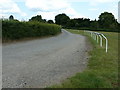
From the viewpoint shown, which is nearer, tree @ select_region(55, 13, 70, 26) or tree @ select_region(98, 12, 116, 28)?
tree @ select_region(98, 12, 116, 28)

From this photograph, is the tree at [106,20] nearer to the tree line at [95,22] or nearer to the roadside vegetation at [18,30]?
the tree line at [95,22]

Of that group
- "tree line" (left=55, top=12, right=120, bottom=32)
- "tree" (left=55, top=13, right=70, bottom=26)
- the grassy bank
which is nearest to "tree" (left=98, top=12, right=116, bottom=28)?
"tree line" (left=55, top=12, right=120, bottom=32)

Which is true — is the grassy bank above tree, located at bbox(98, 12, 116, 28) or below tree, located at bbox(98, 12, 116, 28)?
below

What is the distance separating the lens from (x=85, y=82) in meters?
5.29

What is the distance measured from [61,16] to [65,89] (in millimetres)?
107944

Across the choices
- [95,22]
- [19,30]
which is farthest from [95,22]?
[19,30]

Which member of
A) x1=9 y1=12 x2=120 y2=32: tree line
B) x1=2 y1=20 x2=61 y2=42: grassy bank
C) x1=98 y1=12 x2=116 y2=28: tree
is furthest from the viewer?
x1=98 y1=12 x2=116 y2=28: tree

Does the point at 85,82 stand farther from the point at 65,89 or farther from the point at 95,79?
the point at 65,89

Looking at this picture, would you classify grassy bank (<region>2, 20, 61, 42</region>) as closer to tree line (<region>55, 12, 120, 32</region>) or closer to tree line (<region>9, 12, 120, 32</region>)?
tree line (<region>9, 12, 120, 32</region>)

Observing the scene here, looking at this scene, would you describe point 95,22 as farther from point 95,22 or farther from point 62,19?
point 62,19

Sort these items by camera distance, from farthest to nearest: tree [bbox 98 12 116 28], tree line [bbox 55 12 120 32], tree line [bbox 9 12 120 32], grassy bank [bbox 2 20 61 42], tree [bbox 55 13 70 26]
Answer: tree [bbox 55 13 70 26], tree [bbox 98 12 116 28], tree line [bbox 55 12 120 32], tree line [bbox 9 12 120 32], grassy bank [bbox 2 20 61 42]

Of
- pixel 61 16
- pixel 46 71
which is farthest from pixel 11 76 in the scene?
pixel 61 16

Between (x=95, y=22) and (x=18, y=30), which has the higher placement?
(x=95, y=22)

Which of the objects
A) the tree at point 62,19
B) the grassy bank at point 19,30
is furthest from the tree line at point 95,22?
the grassy bank at point 19,30
